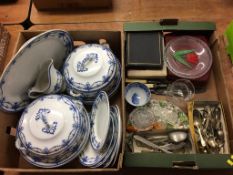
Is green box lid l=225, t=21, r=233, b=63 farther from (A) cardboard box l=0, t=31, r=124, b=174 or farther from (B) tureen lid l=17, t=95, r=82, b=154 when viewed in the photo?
(B) tureen lid l=17, t=95, r=82, b=154

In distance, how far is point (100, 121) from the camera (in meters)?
0.74

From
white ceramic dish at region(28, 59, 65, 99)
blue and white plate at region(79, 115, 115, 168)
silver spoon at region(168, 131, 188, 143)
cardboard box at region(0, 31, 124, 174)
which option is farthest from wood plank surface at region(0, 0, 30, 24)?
silver spoon at region(168, 131, 188, 143)

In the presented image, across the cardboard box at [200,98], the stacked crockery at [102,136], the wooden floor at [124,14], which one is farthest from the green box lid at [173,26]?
the stacked crockery at [102,136]

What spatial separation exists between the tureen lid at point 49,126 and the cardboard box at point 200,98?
0.15 m

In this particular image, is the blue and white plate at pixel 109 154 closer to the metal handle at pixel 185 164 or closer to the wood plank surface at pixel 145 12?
the metal handle at pixel 185 164

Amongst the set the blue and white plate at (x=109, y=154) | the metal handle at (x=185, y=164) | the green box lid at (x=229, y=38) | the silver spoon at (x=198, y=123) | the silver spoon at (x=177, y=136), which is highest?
the green box lid at (x=229, y=38)

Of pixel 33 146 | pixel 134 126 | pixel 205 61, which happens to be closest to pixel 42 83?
pixel 33 146

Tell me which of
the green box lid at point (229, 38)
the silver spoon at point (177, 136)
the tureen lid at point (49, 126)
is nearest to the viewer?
the tureen lid at point (49, 126)

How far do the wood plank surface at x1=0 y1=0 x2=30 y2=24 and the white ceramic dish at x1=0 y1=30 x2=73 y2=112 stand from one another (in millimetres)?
301

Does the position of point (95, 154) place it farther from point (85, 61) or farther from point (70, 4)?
point (70, 4)

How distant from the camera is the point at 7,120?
31.4 inches

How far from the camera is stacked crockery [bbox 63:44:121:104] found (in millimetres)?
768

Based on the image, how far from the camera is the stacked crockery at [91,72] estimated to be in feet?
2.52

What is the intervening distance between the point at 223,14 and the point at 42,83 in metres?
0.69
